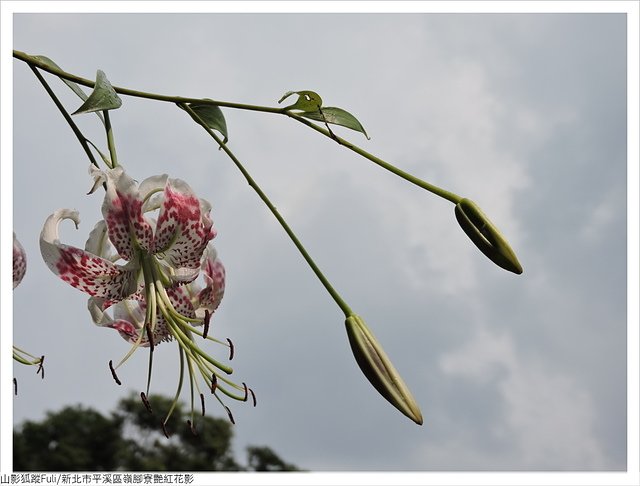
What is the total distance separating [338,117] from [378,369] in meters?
0.26

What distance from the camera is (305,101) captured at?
0.83 metres

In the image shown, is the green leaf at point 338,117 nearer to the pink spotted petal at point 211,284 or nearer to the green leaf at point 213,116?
the green leaf at point 213,116

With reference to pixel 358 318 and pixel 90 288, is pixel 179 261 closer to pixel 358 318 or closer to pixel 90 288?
pixel 90 288

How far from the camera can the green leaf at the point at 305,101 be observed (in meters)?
0.82

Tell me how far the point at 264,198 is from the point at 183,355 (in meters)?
0.28

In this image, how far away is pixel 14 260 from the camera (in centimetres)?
96

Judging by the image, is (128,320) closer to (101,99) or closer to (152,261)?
(152,261)

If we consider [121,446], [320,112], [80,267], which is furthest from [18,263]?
[121,446]

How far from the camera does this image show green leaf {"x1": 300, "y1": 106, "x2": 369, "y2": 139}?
834mm

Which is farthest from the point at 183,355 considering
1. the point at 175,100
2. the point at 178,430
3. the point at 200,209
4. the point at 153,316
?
the point at 178,430

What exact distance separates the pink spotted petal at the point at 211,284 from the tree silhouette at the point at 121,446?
24.9 feet

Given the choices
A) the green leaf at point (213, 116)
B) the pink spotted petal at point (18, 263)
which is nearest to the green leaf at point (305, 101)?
the green leaf at point (213, 116)

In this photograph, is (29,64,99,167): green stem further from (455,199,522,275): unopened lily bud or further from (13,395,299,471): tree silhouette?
(13,395,299,471): tree silhouette

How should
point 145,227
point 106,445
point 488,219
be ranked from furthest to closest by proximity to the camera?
1. point 106,445
2. point 145,227
3. point 488,219
